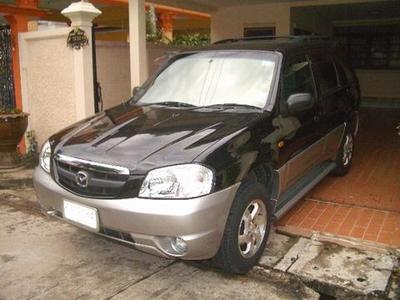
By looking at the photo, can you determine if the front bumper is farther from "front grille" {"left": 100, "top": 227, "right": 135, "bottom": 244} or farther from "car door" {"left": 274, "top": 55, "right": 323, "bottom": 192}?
"car door" {"left": 274, "top": 55, "right": 323, "bottom": 192}

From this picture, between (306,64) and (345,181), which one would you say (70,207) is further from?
(345,181)

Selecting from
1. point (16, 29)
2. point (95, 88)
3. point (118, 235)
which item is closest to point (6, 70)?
point (16, 29)

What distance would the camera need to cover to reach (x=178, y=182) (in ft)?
10.3

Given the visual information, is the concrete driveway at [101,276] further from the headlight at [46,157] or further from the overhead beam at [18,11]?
the overhead beam at [18,11]

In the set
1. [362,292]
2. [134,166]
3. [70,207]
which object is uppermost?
[134,166]

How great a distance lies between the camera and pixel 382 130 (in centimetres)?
977

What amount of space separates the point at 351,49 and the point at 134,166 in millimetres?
13181

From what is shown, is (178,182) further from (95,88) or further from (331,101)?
(95,88)

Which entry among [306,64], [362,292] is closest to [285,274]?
[362,292]

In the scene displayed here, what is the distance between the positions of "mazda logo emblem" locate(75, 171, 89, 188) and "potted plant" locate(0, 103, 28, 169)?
13.2ft

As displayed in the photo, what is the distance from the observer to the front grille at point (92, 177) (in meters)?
3.27

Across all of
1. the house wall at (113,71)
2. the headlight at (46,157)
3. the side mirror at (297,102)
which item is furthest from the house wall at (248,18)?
the headlight at (46,157)

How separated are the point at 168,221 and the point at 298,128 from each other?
1845mm

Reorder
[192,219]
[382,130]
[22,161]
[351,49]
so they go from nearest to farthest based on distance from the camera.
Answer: [192,219], [22,161], [382,130], [351,49]
